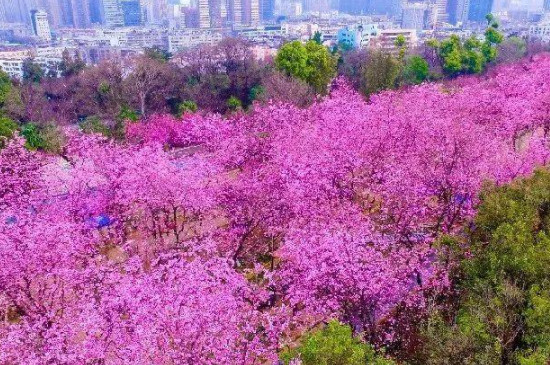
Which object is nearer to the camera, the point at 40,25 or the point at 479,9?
the point at 40,25

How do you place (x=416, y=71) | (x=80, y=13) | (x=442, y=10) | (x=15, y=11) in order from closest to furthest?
(x=416, y=71) → (x=442, y=10) → (x=80, y=13) → (x=15, y=11)

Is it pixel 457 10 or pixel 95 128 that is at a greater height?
pixel 457 10

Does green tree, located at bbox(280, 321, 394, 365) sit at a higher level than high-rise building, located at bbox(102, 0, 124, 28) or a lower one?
lower

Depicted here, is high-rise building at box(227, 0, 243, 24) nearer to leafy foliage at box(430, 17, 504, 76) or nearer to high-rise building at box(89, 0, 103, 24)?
high-rise building at box(89, 0, 103, 24)

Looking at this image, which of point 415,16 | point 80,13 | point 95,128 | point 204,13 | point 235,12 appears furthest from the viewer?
point 80,13

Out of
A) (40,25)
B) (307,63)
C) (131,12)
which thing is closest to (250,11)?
(131,12)

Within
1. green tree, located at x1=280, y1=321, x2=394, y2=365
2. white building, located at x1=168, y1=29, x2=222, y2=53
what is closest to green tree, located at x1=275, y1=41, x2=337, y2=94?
green tree, located at x1=280, y1=321, x2=394, y2=365

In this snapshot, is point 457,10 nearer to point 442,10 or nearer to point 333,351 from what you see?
point 442,10
